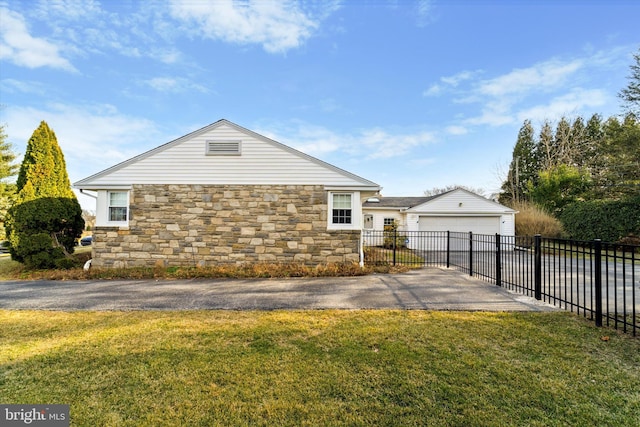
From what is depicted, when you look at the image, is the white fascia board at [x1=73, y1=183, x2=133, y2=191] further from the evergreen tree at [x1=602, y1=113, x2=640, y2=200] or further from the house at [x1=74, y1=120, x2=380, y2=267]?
the evergreen tree at [x1=602, y1=113, x2=640, y2=200]

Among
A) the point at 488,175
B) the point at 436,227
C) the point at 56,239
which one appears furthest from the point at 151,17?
the point at 488,175

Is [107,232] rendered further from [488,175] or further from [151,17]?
[488,175]

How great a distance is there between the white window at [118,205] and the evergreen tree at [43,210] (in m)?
2.35

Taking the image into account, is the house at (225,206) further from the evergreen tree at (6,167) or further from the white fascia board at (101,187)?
the evergreen tree at (6,167)

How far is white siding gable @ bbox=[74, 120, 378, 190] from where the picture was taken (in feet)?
33.0

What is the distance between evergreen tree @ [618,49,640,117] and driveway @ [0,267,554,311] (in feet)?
61.7

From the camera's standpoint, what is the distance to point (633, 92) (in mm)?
16406

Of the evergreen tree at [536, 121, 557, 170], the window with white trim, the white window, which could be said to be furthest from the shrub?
the white window

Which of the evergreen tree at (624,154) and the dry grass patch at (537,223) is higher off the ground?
the evergreen tree at (624,154)

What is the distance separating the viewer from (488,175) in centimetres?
3341

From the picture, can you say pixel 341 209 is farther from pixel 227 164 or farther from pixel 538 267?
pixel 538 267

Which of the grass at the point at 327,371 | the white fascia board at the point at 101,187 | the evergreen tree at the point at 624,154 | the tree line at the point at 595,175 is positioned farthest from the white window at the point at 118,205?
the evergreen tree at the point at 624,154

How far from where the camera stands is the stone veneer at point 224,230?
991cm

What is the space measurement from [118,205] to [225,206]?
13.3ft
